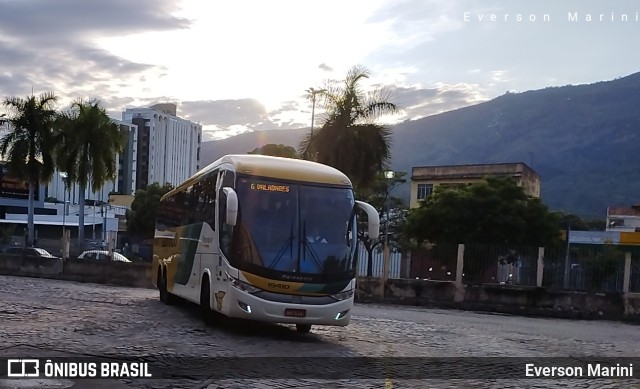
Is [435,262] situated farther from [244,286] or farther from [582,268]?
[244,286]

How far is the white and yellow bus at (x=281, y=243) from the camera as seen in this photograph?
1220 cm

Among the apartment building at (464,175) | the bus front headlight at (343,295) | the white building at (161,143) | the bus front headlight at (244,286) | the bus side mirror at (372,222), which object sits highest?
the white building at (161,143)

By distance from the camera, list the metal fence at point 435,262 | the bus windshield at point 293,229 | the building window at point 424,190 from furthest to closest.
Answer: the building window at point 424,190, the metal fence at point 435,262, the bus windshield at point 293,229

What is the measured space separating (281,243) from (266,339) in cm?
163

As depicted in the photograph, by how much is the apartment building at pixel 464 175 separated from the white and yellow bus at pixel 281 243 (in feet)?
153

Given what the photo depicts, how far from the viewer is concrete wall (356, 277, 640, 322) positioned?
2286 centimetres

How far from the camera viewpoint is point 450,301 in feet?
81.1

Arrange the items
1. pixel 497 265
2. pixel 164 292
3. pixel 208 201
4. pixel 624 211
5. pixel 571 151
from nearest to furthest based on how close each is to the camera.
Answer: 1. pixel 208 201
2. pixel 164 292
3. pixel 497 265
4. pixel 624 211
5. pixel 571 151

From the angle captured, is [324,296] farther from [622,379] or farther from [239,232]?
[622,379]

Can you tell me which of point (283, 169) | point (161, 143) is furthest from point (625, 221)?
point (161, 143)

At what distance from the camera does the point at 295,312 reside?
12.2 meters

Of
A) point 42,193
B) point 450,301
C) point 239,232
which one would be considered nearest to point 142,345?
point 239,232

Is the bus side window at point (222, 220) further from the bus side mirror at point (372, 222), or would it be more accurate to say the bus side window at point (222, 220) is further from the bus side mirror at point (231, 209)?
the bus side mirror at point (372, 222)

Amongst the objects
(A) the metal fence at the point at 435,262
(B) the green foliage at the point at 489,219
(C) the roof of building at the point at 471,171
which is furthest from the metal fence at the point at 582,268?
(C) the roof of building at the point at 471,171
